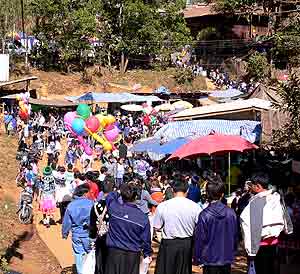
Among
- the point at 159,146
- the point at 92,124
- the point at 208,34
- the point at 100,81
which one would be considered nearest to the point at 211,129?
the point at 159,146

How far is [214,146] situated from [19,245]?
14.0 feet

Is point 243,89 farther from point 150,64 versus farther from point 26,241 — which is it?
point 26,241

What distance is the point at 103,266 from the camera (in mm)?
6391

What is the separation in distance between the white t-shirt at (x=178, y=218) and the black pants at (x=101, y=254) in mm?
754

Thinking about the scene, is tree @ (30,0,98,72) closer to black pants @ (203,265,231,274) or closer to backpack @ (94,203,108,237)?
backpack @ (94,203,108,237)

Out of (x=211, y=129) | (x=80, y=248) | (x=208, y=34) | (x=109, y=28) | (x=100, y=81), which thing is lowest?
(x=100, y=81)

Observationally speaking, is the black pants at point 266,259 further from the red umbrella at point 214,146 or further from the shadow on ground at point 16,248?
the red umbrella at point 214,146

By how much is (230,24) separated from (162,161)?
2696 centimetres

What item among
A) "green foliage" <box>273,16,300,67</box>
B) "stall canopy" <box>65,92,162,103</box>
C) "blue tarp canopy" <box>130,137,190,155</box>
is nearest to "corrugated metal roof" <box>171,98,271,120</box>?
"blue tarp canopy" <box>130,137,190,155</box>

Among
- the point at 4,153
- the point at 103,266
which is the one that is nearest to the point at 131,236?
the point at 103,266

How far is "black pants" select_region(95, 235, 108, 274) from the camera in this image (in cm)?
632

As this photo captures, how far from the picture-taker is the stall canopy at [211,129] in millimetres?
14703

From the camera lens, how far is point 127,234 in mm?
5738

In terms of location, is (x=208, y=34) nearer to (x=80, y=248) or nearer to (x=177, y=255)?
(x=80, y=248)
